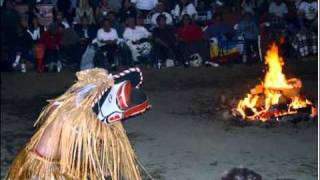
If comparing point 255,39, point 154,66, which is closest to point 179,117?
point 154,66

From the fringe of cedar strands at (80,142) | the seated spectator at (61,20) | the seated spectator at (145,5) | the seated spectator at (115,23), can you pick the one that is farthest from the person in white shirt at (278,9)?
the fringe of cedar strands at (80,142)

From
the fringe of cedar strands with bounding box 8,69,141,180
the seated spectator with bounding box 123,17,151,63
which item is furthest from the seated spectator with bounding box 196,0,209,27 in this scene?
the fringe of cedar strands with bounding box 8,69,141,180

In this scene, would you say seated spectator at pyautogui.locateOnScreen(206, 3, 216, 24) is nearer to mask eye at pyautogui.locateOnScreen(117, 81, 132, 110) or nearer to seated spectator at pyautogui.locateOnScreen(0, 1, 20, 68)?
seated spectator at pyautogui.locateOnScreen(0, 1, 20, 68)

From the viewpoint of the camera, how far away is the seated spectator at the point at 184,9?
493 inches

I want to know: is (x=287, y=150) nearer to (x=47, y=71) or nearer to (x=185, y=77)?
(x=185, y=77)

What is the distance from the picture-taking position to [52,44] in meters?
13.5

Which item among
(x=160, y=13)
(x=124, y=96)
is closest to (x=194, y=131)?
(x=160, y=13)

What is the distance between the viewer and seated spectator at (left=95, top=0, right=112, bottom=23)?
41.0 ft

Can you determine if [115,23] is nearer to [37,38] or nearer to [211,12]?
[37,38]

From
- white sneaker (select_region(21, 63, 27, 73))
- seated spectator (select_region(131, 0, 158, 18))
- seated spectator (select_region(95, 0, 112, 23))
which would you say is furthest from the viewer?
white sneaker (select_region(21, 63, 27, 73))

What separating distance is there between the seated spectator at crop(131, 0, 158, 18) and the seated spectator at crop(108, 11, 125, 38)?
125cm

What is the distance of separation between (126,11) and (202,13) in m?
2.00

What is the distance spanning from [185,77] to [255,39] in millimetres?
2360

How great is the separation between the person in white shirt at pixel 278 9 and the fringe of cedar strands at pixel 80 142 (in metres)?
11.1
